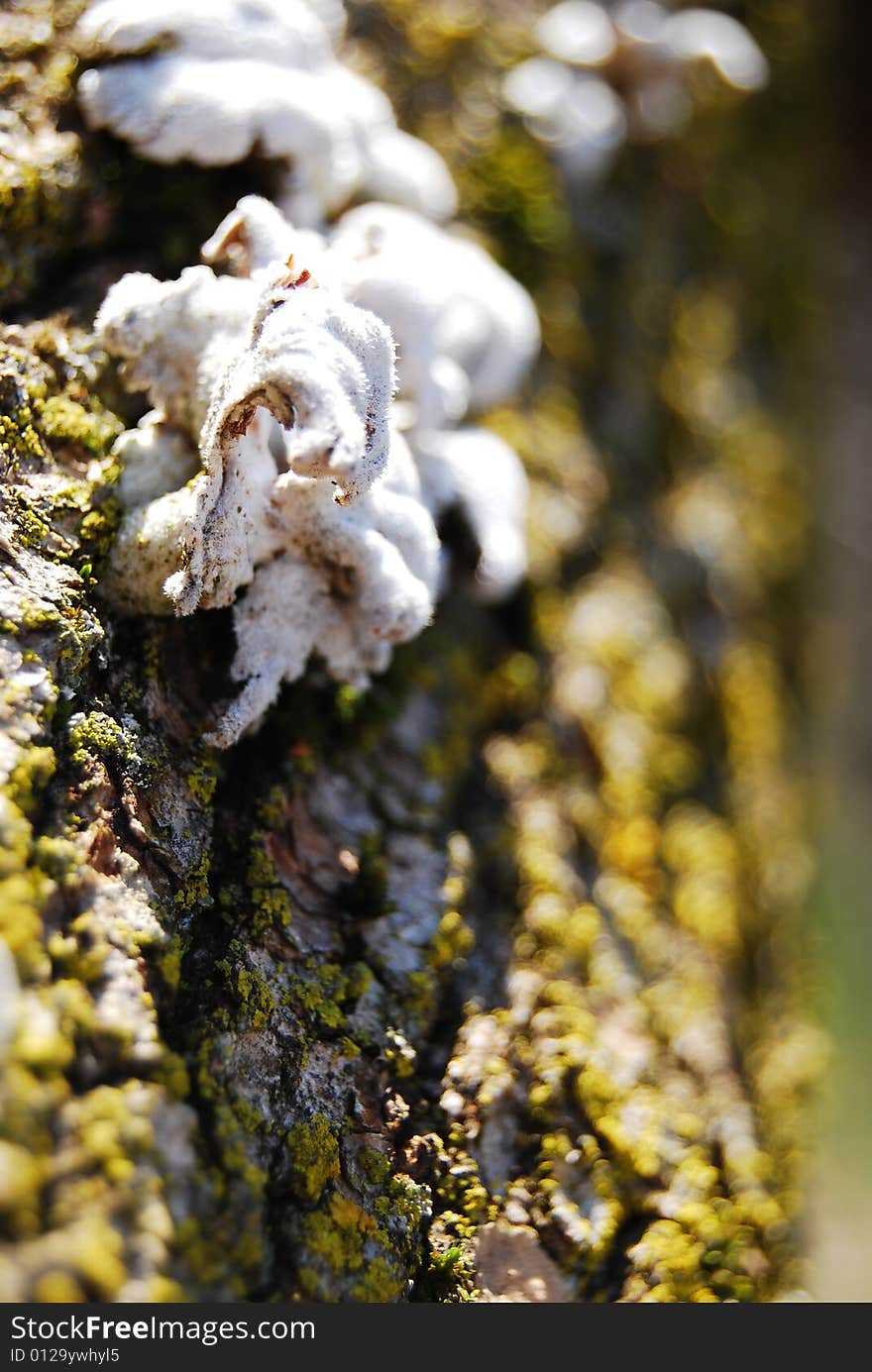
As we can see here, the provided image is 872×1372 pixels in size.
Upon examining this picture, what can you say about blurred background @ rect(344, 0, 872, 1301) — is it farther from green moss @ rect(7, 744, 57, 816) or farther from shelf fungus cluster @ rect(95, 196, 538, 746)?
green moss @ rect(7, 744, 57, 816)

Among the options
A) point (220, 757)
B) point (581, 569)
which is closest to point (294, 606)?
point (220, 757)

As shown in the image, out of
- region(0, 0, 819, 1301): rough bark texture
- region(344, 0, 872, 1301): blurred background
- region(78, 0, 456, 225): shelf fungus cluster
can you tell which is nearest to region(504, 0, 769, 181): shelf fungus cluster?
region(344, 0, 872, 1301): blurred background

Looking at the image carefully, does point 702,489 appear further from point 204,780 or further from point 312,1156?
point 312,1156

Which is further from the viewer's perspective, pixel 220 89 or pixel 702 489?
pixel 702 489

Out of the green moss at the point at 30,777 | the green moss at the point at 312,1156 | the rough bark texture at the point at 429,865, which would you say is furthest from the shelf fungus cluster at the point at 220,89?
the green moss at the point at 312,1156

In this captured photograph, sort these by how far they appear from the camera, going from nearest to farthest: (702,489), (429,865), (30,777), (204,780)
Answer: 1. (30,777)
2. (204,780)
3. (429,865)
4. (702,489)

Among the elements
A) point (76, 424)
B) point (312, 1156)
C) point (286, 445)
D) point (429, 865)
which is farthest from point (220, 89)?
point (312, 1156)

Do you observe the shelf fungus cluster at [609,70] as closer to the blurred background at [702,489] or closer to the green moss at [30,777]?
the blurred background at [702,489]
